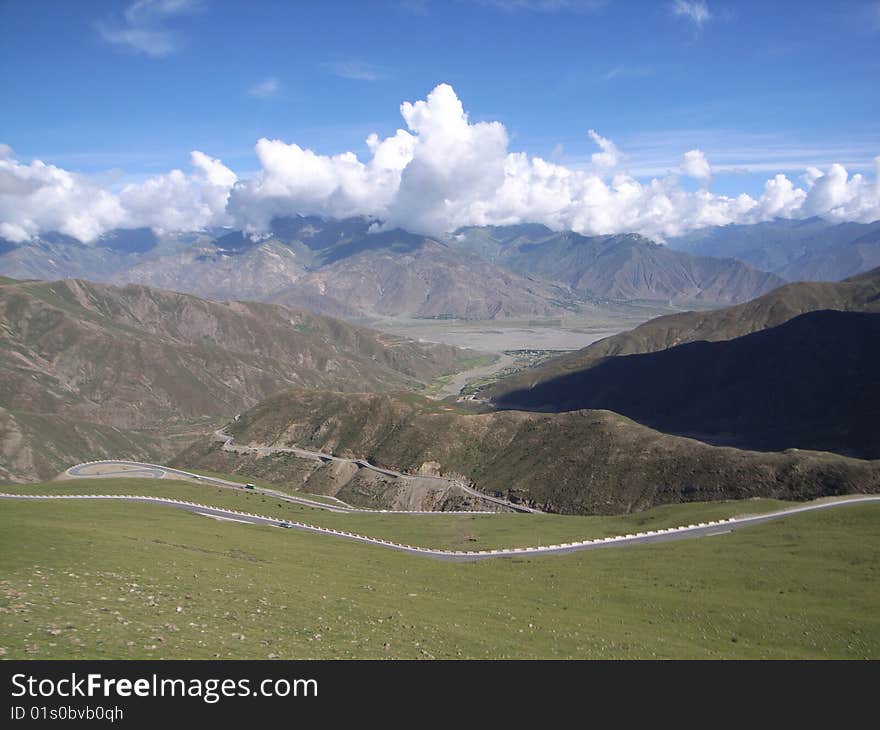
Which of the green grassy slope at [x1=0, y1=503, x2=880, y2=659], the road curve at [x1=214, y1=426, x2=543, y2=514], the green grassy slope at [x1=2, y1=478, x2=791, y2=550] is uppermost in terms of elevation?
the green grassy slope at [x1=0, y1=503, x2=880, y2=659]

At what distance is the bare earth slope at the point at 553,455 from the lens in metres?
105

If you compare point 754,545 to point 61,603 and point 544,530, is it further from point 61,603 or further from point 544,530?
point 61,603

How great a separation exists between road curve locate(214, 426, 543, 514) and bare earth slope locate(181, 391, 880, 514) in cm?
199

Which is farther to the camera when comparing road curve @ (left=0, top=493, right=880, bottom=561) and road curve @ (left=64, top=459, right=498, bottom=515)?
road curve @ (left=64, top=459, right=498, bottom=515)

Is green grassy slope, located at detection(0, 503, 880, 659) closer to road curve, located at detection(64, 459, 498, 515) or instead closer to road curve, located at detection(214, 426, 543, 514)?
road curve, located at detection(64, 459, 498, 515)

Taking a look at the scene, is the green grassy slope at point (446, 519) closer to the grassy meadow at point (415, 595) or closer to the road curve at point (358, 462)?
the road curve at point (358, 462)

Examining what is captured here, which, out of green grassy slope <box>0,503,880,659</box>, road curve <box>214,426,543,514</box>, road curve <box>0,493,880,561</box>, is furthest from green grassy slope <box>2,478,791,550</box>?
green grassy slope <box>0,503,880,659</box>

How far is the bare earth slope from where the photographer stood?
105125 mm

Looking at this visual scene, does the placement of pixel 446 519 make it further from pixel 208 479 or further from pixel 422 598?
pixel 422 598

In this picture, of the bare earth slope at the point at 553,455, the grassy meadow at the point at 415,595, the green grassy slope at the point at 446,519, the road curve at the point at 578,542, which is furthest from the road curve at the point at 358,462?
the grassy meadow at the point at 415,595

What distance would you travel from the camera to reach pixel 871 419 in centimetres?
19625

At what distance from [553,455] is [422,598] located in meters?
92.0
